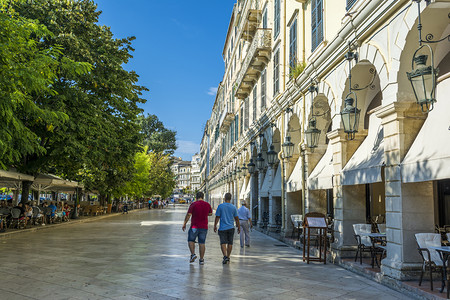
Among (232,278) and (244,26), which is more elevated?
(244,26)

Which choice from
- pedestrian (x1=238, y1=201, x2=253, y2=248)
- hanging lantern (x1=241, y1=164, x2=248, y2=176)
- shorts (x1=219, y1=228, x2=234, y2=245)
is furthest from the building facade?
hanging lantern (x1=241, y1=164, x2=248, y2=176)

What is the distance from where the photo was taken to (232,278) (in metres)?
8.14

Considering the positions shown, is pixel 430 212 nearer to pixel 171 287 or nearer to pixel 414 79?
pixel 414 79

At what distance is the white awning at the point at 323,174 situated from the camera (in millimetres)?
11969

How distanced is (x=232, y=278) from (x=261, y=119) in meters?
14.3

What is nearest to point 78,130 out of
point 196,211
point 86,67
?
point 86,67

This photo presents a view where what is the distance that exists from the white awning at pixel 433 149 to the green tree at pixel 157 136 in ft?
220

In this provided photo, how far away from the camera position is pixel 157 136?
246ft

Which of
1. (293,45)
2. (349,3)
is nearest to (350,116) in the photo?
(349,3)

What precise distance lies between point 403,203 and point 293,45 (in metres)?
10.3

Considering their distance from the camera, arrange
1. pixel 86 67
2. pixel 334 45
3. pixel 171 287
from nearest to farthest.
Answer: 1. pixel 171 287
2. pixel 334 45
3. pixel 86 67

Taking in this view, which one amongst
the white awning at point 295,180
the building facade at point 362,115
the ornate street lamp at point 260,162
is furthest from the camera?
the ornate street lamp at point 260,162

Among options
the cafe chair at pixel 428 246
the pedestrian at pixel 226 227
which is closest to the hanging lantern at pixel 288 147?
the pedestrian at pixel 226 227

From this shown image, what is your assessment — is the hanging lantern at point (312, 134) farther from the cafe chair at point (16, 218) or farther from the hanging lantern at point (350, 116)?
the cafe chair at point (16, 218)
